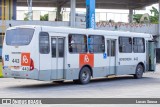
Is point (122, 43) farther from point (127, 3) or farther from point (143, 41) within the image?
point (127, 3)

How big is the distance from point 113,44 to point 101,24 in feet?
92.3

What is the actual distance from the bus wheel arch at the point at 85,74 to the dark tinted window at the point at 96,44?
3.10ft

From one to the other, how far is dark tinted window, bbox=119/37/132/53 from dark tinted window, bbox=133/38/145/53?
528 millimetres

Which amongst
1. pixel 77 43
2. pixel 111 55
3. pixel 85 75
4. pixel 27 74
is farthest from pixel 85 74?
pixel 27 74

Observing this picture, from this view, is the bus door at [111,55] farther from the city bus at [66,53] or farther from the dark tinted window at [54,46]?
the dark tinted window at [54,46]

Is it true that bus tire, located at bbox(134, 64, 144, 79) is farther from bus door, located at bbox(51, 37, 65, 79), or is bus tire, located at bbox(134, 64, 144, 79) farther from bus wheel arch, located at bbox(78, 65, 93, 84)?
bus door, located at bbox(51, 37, 65, 79)

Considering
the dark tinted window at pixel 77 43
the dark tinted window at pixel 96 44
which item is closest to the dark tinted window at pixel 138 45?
the dark tinted window at pixel 96 44

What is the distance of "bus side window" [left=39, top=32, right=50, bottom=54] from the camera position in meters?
17.4

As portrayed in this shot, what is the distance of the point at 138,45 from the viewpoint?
939 inches

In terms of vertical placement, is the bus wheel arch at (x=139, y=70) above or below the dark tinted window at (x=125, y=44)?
below

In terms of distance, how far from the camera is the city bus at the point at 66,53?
1719 cm

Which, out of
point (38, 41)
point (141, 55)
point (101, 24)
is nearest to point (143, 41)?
point (141, 55)

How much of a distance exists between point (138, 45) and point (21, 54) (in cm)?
892

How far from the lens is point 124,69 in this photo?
22.7 metres
